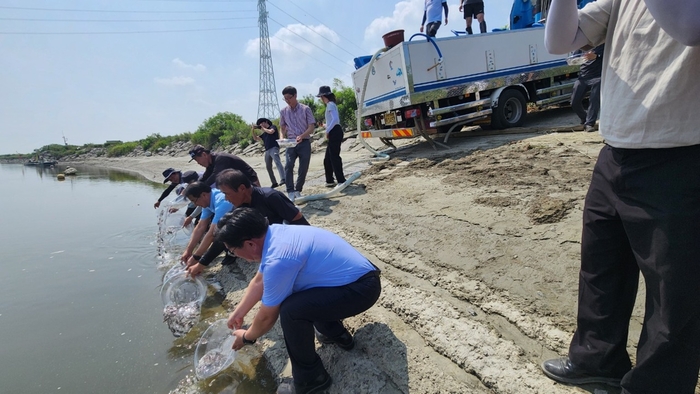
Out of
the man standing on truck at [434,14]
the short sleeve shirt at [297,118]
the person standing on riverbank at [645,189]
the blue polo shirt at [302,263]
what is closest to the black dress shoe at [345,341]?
the blue polo shirt at [302,263]

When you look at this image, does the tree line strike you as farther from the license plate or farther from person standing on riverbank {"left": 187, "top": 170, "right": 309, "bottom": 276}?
person standing on riverbank {"left": 187, "top": 170, "right": 309, "bottom": 276}

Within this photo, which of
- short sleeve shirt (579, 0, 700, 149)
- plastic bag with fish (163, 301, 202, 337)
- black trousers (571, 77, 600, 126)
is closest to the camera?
short sleeve shirt (579, 0, 700, 149)

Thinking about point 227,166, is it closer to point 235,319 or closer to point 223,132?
point 235,319

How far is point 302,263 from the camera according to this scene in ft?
6.73

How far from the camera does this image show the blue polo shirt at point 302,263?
1998 mm

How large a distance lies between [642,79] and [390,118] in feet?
20.7

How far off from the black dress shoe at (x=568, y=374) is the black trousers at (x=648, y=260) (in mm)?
104

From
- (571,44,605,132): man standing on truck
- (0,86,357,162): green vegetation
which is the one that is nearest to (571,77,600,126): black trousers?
(571,44,605,132): man standing on truck

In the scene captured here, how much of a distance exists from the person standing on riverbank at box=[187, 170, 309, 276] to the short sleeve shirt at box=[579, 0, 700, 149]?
2467 mm

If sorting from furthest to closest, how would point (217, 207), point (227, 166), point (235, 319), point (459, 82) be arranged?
point (459, 82), point (227, 166), point (217, 207), point (235, 319)

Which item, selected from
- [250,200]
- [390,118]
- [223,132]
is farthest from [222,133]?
[250,200]

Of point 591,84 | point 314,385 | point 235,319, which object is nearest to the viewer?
point 314,385

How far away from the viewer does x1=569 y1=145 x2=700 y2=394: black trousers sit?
4.13 feet

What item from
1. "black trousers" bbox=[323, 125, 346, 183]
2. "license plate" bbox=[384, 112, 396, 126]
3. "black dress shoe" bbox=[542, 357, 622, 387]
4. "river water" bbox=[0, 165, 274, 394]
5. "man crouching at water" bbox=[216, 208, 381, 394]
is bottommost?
"river water" bbox=[0, 165, 274, 394]
